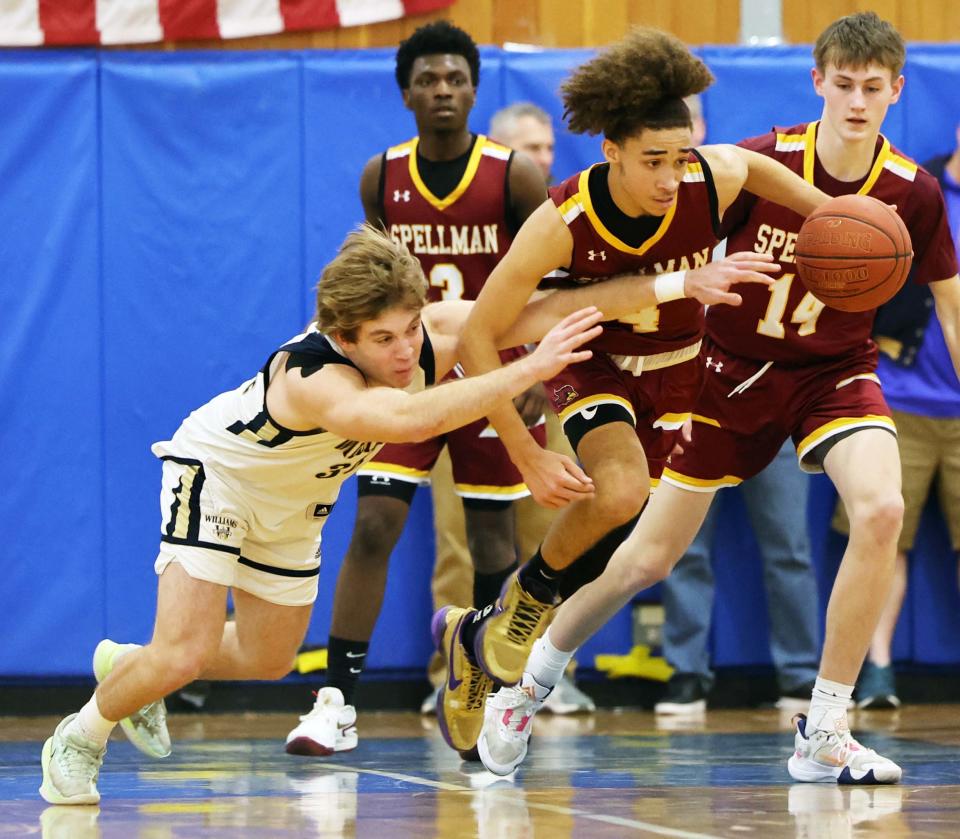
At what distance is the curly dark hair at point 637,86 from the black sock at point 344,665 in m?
2.14

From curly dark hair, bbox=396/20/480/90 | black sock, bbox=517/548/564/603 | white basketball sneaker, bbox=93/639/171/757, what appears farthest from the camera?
curly dark hair, bbox=396/20/480/90

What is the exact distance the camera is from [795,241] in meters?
5.12

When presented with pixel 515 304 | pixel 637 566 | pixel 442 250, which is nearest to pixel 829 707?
pixel 637 566

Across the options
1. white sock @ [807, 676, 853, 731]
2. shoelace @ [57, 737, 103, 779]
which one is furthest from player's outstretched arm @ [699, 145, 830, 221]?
shoelace @ [57, 737, 103, 779]

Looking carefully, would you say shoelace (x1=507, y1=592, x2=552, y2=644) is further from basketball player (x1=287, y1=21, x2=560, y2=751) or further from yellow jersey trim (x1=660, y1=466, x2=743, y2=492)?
basketball player (x1=287, y1=21, x2=560, y2=751)

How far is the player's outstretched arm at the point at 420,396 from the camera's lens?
3996 mm

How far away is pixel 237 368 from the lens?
7539mm

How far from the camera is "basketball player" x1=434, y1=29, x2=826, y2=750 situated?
14.9 ft

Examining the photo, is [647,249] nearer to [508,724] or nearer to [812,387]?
[812,387]

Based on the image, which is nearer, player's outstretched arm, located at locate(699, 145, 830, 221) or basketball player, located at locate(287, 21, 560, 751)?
player's outstretched arm, located at locate(699, 145, 830, 221)

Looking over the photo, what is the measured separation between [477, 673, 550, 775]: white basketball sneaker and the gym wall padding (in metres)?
2.47

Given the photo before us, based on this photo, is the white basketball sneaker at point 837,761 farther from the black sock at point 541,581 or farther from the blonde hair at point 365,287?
the blonde hair at point 365,287

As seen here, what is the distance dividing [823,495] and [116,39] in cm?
387

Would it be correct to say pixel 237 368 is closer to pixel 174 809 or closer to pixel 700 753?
pixel 700 753
